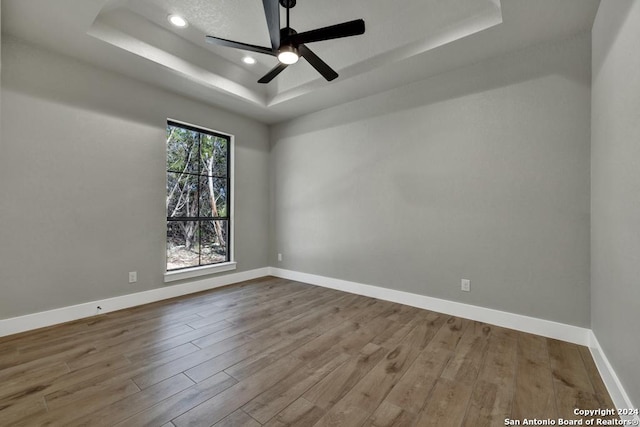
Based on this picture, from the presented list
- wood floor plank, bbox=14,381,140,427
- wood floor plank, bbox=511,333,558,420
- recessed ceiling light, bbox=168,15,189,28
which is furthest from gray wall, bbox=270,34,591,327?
wood floor plank, bbox=14,381,140,427

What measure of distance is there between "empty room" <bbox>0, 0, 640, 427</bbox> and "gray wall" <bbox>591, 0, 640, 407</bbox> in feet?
0.08

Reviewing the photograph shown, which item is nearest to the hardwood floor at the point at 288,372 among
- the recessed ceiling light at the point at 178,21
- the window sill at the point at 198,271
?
the window sill at the point at 198,271

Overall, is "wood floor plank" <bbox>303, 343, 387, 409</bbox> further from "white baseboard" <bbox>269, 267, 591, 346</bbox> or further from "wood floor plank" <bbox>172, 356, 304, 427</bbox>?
"white baseboard" <bbox>269, 267, 591, 346</bbox>

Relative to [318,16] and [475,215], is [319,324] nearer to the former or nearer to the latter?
[475,215]

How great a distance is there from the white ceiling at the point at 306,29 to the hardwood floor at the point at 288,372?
2739 mm

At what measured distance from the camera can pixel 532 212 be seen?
257cm

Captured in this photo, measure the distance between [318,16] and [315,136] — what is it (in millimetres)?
1751

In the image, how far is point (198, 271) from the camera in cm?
385

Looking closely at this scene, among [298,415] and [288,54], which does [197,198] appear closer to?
[288,54]

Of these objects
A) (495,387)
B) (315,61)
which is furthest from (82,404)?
(315,61)

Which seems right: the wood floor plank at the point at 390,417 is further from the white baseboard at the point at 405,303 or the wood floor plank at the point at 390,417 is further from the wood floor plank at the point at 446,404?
the white baseboard at the point at 405,303

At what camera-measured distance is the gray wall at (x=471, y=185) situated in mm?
2416

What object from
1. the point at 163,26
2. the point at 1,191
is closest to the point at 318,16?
the point at 163,26

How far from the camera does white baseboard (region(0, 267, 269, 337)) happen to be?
8.22 ft
